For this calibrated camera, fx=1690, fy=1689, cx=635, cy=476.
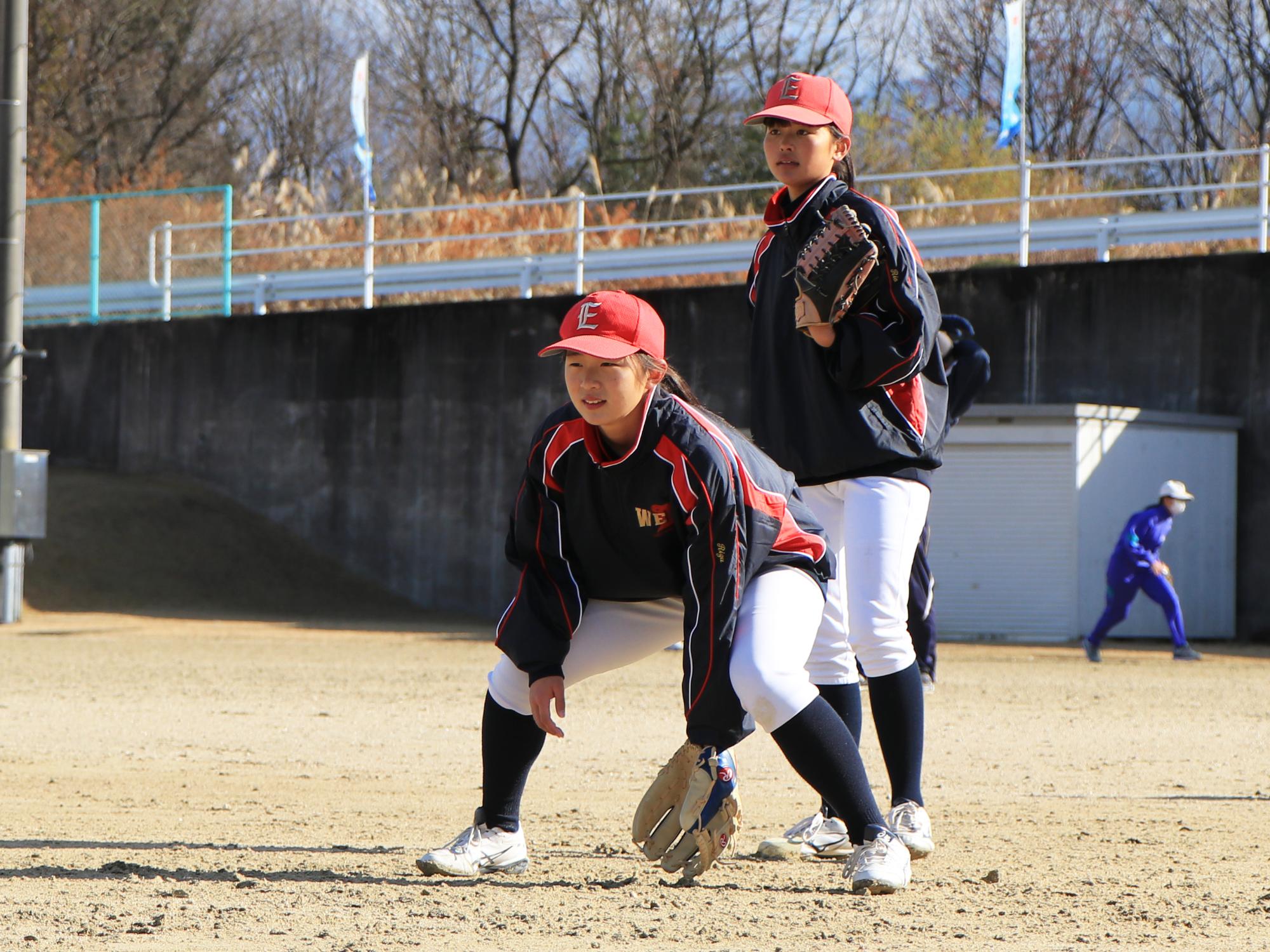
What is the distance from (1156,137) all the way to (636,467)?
35.1 metres

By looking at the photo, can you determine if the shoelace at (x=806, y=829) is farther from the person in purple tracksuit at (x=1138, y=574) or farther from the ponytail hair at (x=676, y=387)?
the person in purple tracksuit at (x=1138, y=574)

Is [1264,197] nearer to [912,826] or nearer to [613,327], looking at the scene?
[912,826]

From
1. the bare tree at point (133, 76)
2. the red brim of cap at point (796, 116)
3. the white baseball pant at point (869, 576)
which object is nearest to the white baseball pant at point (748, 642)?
the white baseball pant at point (869, 576)

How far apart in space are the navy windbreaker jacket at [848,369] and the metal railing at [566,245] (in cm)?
1090

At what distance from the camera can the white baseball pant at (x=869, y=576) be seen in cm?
453

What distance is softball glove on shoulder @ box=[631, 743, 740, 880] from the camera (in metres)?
4.09

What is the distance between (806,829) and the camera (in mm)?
4762

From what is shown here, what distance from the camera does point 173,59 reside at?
37906mm

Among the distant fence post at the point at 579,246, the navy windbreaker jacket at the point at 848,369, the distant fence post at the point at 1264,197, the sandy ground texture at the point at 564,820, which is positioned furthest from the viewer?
the distant fence post at the point at 579,246

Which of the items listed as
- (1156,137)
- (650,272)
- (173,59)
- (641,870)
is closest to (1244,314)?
(650,272)

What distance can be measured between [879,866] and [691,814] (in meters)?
0.47

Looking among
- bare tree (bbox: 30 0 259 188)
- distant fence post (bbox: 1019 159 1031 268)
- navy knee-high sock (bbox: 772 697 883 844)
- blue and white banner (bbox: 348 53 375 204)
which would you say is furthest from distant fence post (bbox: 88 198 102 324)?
navy knee-high sock (bbox: 772 697 883 844)

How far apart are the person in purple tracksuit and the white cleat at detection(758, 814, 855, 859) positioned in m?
8.34

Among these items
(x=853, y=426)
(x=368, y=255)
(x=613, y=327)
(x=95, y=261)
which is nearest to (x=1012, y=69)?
(x=368, y=255)
